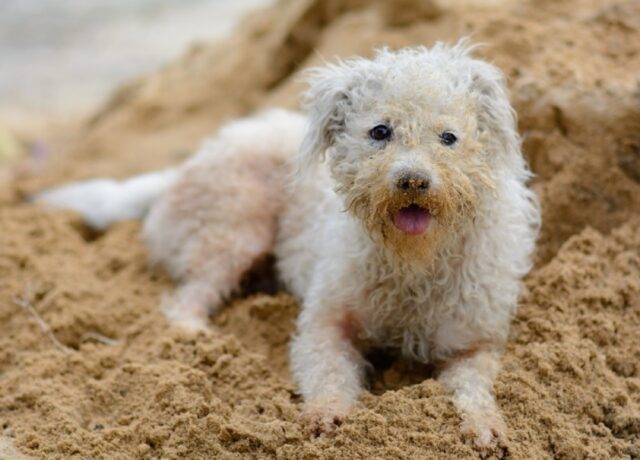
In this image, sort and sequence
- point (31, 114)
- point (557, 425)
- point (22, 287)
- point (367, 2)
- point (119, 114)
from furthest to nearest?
point (31, 114) → point (119, 114) → point (367, 2) → point (22, 287) → point (557, 425)

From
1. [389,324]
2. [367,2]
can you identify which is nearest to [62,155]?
[367,2]

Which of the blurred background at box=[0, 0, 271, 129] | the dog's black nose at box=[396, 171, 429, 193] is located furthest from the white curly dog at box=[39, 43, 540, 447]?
the blurred background at box=[0, 0, 271, 129]

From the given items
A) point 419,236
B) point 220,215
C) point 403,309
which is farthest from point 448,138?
point 220,215

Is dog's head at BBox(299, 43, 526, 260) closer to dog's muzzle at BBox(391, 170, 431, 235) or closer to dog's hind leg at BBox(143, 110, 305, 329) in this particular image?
dog's muzzle at BBox(391, 170, 431, 235)

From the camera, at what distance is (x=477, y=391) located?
356 centimetres

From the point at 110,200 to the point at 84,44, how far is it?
28.0 feet

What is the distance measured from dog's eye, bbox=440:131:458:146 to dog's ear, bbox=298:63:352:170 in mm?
558

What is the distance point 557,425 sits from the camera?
340 cm

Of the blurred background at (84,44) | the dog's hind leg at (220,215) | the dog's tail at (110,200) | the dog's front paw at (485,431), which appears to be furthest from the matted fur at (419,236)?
the blurred background at (84,44)

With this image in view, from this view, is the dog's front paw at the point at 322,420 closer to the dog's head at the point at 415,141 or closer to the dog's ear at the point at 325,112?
the dog's head at the point at 415,141

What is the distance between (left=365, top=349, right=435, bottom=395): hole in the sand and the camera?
3.97 m

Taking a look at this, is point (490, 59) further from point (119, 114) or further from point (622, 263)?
point (119, 114)

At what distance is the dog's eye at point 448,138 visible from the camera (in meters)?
3.53

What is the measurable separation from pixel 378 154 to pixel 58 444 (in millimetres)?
1741
